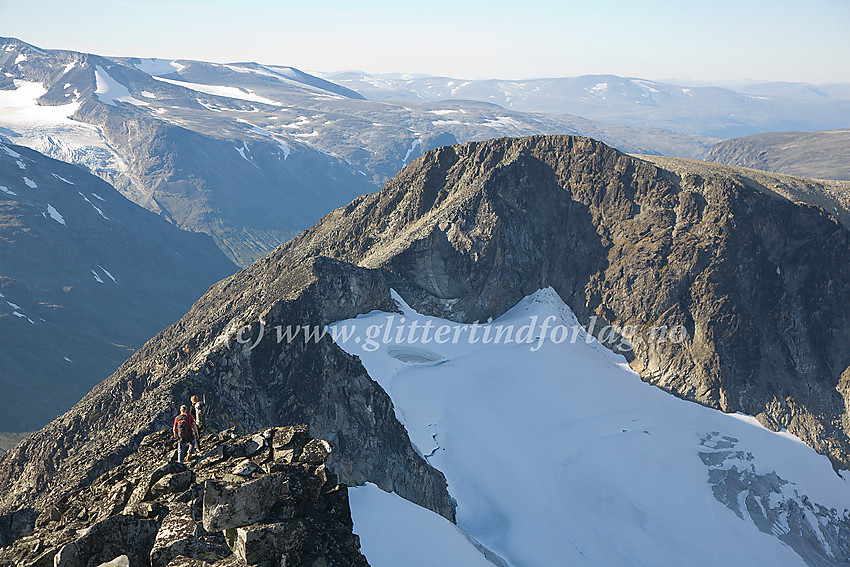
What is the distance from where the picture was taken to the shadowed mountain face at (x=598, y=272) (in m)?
73.4

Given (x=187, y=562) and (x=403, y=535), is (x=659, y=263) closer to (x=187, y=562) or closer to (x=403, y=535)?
(x=403, y=535)

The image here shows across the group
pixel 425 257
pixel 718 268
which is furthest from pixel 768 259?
pixel 425 257

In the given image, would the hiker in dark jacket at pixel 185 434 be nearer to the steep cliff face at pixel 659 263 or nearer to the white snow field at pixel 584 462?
the white snow field at pixel 584 462

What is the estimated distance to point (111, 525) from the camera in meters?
18.4

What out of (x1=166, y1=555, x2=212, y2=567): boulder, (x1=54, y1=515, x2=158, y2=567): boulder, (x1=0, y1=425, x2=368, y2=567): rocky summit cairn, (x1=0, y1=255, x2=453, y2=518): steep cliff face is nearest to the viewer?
A: (x1=166, y1=555, x2=212, y2=567): boulder

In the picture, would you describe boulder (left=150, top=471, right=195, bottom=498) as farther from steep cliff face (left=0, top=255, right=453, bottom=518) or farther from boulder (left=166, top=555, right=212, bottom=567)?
steep cliff face (left=0, top=255, right=453, bottom=518)

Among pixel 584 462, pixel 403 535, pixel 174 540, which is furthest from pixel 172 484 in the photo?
pixel 584 462

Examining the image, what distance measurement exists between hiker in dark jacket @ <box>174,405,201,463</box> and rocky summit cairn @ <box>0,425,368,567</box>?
55cm

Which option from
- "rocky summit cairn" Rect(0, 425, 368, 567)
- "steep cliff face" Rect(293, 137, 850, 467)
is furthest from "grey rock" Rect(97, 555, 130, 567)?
"steep cliff face" Rect(293, 137, 850, 467)

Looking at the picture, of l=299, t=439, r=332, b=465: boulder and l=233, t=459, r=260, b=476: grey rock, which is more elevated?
l=233, t=459, r=260, b=476: grey rock

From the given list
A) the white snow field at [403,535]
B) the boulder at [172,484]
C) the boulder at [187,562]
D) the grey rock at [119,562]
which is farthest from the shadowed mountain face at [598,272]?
the boulder at [187,562]

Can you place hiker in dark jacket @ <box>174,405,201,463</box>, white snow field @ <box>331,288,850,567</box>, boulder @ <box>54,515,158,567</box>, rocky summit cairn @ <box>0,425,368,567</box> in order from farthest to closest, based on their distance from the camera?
white snow field @ <box>331,288,850,567</box> → hiker in dark jacket @ <box>174,405,201,463</box> → boulder @ <box>54,515,158,567</box> → rocky summit cairn @ <box>0,425,368,567</box>

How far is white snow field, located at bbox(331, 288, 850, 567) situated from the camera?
53000mm

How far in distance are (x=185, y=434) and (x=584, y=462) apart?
155 ft
